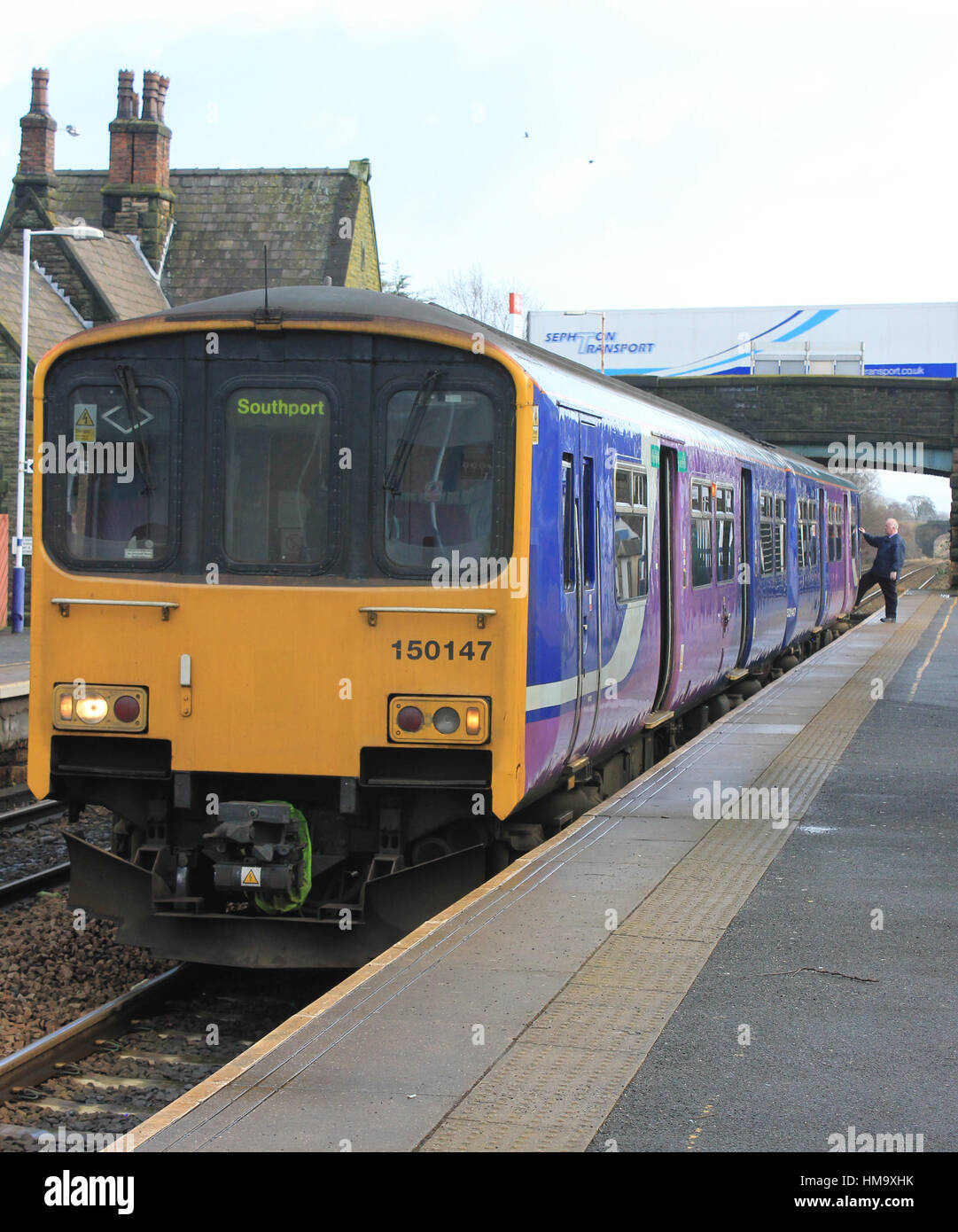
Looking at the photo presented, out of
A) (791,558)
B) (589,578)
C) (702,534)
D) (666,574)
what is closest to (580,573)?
(589,578)

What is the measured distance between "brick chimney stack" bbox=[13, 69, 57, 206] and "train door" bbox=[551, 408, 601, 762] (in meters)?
29.6

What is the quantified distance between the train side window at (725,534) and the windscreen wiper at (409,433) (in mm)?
6784

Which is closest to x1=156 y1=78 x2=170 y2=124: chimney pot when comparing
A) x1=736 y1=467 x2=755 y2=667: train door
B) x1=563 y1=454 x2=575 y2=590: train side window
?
x1=736 y1=467 x2=755 y2=667: train door

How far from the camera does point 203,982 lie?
7.79 meters

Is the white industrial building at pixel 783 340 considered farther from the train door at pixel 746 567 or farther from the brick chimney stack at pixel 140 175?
the train door at pixel 746 567

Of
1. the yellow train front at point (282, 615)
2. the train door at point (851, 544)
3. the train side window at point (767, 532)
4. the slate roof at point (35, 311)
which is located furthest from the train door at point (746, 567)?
the slate roof at point (35, 311)

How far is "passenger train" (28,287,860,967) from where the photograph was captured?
667cm

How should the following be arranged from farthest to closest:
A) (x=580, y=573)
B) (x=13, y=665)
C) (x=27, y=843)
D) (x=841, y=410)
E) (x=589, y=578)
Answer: (x=841, y=410)
(x=13, y=665)
(x=27, y=843)
(x=589, y=578)
(x=580, y=573)

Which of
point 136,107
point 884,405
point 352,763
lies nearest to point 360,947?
point 352,763

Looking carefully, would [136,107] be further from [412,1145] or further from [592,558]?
[412,1145]

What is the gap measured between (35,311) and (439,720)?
27049 mm

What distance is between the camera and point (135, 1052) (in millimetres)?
6703

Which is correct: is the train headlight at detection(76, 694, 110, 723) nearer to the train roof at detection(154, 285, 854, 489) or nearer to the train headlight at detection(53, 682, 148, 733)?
the train headlight at detection(53, 682, 148, 733)

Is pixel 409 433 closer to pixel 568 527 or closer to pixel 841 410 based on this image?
pixel 568 527
